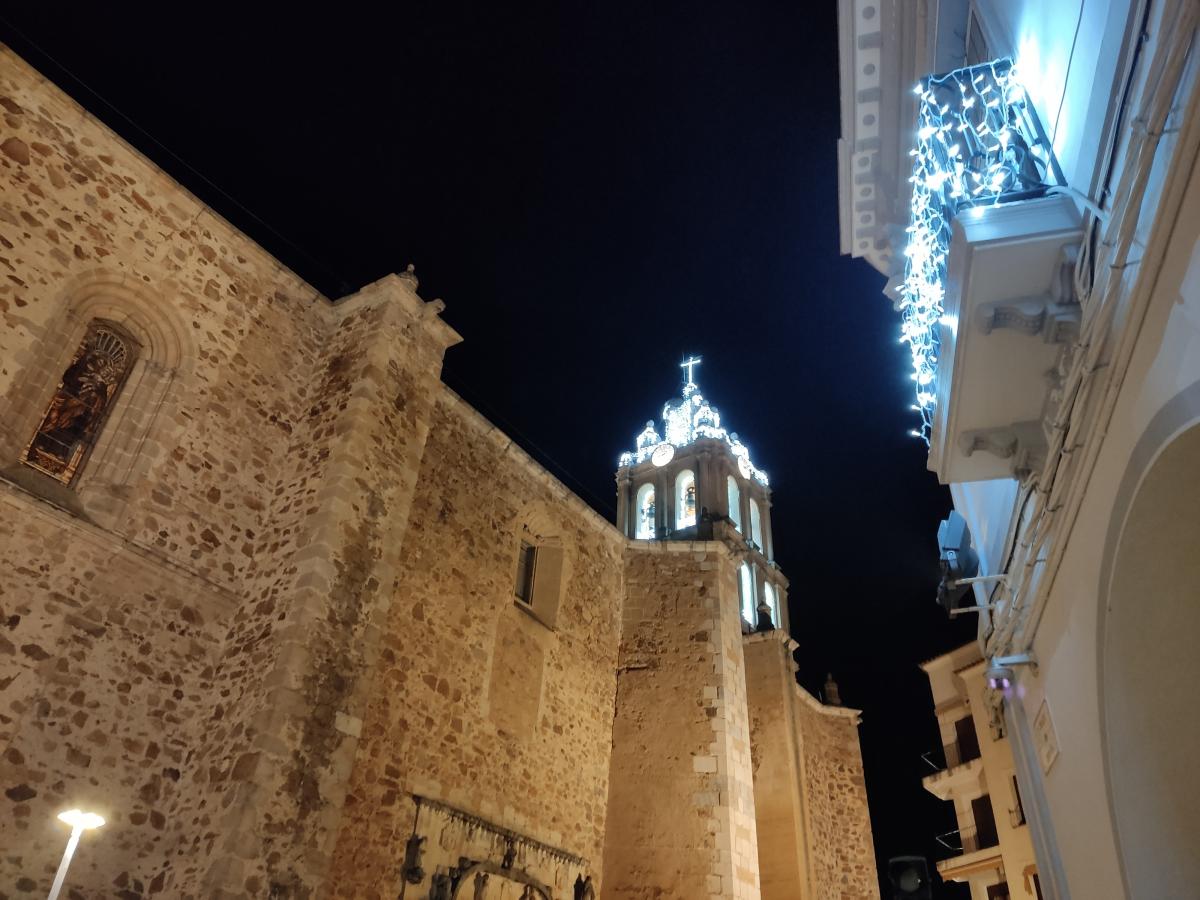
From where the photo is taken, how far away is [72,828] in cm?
583

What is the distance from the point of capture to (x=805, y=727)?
738 inches

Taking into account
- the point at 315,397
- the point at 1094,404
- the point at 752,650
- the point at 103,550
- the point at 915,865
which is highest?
the point at 752,650

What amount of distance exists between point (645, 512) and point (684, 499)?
1.67 metres

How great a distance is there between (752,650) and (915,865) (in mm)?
11170

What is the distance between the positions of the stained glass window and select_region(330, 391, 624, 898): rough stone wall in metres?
3.04

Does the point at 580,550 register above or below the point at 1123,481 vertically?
above

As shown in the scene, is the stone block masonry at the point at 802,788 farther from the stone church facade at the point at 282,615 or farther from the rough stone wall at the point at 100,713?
the rough stone wall at the point at 100,713

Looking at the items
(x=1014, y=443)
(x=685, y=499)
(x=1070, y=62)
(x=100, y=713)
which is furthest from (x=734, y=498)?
(x=1070, y=62)

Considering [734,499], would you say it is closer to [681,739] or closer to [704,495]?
[704,495]

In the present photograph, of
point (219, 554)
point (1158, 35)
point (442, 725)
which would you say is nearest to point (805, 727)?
point (442, 725)

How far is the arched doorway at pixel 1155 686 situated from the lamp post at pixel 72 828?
6.10m

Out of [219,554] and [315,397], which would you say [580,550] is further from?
[219,554]

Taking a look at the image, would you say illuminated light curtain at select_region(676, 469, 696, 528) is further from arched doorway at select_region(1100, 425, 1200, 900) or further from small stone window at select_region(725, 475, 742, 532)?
arched doorway at select_region(1100, 425, 1200, 900)

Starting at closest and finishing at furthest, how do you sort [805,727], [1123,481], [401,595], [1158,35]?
[1158,35] → [1123,481] → [401,595] → [805,727]
